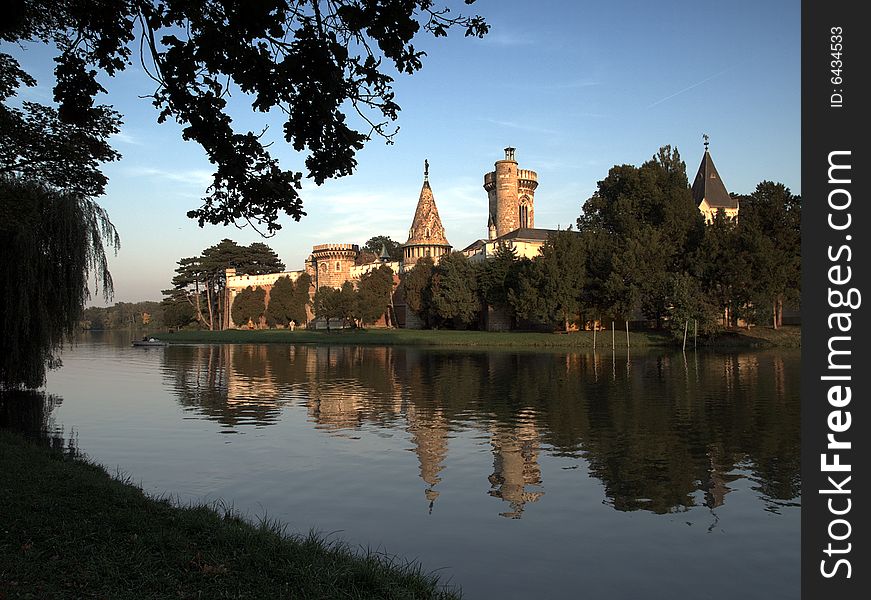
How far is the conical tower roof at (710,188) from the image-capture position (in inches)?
2419

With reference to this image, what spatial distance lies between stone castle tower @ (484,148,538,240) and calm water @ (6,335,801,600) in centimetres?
5185

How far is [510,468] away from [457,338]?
39.3 meters

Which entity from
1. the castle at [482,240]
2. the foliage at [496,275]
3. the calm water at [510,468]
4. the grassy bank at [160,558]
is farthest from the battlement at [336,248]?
the grassy bank at [160,558]

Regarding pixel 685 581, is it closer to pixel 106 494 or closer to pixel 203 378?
pixel 106 494

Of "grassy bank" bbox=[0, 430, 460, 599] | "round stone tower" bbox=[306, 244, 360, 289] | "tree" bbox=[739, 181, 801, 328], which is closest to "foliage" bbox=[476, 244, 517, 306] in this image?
"tree" bbox=[739, 181, 801, 328]

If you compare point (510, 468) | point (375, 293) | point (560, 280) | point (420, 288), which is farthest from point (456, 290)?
point (510, 468)

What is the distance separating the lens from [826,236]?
22.1 feet

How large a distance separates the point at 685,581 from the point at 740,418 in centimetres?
953

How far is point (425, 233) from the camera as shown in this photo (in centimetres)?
6788

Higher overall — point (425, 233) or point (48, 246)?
point (425, 233)

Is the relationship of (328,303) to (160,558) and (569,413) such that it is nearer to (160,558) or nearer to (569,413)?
(569,413)

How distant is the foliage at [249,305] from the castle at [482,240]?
127 cm

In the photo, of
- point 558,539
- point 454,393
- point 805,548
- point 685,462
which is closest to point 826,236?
point 805,548

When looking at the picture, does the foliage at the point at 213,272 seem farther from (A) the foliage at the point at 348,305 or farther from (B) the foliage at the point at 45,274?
(B) the foliage at the point at 45,274
